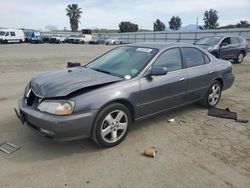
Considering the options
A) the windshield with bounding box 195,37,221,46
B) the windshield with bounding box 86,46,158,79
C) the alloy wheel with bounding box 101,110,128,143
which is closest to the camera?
the alloy wheel with bounding box 101,110,128,143

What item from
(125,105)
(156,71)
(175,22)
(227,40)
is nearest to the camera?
(125,105)

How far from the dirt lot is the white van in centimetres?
3965

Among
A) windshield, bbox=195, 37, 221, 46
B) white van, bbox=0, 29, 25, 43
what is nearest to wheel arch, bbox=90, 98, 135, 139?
windshield, bbox=195, 37, 221, 46

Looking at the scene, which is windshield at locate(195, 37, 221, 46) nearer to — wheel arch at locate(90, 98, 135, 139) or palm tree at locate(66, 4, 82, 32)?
wheel arch at locate(90, 98, 135, 139)

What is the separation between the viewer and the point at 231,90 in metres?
7.87

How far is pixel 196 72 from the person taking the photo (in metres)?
5.27

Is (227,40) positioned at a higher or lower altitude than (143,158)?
higher

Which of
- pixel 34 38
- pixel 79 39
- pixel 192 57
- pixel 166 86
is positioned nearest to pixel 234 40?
pixel 192 57

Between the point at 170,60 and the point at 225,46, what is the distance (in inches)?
381

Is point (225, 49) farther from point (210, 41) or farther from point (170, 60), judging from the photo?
point (170, 60)

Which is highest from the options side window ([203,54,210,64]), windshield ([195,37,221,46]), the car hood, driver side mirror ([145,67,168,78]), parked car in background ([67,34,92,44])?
parked car in background ([67,34,92,44])

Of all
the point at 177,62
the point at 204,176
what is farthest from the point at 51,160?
the point at 177,62

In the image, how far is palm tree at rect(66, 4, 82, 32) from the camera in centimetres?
8131

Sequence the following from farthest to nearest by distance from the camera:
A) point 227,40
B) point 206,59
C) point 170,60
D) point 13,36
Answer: point 13,36 → point 227,40 → point 206,59 → point 170,60
